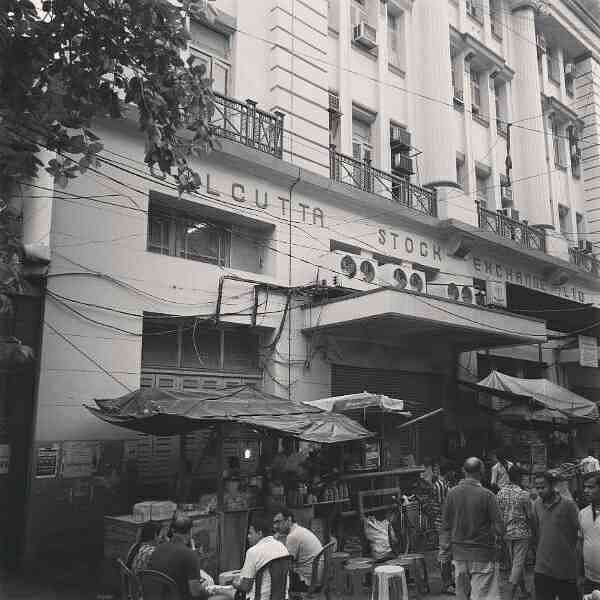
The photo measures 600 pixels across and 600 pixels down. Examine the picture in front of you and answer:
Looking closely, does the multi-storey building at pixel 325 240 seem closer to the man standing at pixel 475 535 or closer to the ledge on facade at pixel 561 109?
the ledge on facade at pixel 561 109

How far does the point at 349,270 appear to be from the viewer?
45.7ft

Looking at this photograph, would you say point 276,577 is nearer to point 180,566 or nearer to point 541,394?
point 180,566

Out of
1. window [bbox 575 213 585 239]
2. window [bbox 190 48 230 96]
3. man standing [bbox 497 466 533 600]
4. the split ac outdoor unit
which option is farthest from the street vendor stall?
window [bbox 575 213 585 239]

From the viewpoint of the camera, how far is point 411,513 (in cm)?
1089

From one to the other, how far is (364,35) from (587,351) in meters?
11.0

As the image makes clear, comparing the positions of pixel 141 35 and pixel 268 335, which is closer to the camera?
pixel 141 35

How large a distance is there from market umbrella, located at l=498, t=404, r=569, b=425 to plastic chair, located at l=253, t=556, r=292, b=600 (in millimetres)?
10123

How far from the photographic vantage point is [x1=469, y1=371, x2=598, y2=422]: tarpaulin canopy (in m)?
14.8

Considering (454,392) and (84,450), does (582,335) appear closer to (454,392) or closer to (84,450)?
(454,392)

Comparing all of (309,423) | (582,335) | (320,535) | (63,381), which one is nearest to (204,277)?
(63,381)

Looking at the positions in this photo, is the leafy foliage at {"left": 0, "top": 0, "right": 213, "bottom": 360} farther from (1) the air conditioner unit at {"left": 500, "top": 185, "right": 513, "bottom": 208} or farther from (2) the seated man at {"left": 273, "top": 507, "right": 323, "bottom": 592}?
(1) the air conditioner unit at {"left": 500, "top": 185, "right": 513, "bottom": 208}

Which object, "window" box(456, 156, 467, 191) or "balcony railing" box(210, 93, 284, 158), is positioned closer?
"balcony railing" box(210, 93, 284, 158)

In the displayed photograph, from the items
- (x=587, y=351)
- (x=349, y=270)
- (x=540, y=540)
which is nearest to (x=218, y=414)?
(x=540, y=540)

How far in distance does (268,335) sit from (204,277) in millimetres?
1917
